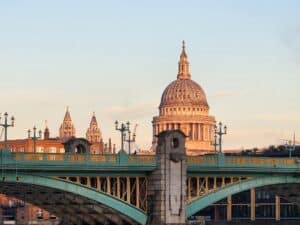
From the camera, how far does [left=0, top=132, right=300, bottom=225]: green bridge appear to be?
109m

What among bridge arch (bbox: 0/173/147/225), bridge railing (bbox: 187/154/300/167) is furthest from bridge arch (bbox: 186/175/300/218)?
bridge arch (bbox: 0/173/147/225)

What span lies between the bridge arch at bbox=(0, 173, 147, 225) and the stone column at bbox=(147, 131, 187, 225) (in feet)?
6.16

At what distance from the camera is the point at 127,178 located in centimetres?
11694

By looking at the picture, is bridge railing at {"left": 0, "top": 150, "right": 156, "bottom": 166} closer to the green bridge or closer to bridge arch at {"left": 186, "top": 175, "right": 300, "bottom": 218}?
the green bridge

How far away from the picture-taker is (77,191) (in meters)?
110

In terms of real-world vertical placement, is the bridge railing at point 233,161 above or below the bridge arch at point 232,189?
above

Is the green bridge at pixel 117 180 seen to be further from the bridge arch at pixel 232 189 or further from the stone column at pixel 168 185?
the stone column at pixel 168 185

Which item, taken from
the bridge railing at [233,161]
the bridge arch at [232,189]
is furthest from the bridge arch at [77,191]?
the bridge railing at [233,161]

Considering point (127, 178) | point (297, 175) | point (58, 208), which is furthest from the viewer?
point (297, 175)

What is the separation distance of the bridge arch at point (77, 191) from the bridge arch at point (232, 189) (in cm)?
719

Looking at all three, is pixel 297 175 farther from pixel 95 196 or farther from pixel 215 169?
pixel 95 196

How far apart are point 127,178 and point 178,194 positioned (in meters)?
6.06

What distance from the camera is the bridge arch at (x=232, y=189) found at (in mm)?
121312

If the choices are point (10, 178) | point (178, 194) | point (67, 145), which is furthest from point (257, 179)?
point (10, 178)
